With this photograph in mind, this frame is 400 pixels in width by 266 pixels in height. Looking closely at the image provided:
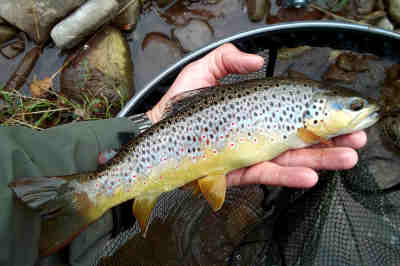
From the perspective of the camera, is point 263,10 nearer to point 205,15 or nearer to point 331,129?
point 205,15

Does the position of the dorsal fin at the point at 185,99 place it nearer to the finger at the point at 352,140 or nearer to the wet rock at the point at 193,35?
the finger at the point at 352,140

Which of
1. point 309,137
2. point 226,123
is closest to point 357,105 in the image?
→ point 309,137

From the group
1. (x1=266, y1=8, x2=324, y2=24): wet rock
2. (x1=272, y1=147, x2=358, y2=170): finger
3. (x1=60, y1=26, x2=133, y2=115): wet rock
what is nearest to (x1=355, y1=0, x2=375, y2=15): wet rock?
(x1=266, y1=8, x2=324, y2=24): wet rock

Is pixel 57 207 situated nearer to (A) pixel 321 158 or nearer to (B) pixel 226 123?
(B) pixel 226 123

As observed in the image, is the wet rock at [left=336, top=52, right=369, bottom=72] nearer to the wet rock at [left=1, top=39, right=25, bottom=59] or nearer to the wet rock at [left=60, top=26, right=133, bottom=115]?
the wet rock at [left=60, top=26, right=133, bottom=115]

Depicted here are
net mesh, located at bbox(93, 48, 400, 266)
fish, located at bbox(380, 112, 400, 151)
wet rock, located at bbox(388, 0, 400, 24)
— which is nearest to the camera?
net mesh, located at bbox(93, 48, 400, 266)

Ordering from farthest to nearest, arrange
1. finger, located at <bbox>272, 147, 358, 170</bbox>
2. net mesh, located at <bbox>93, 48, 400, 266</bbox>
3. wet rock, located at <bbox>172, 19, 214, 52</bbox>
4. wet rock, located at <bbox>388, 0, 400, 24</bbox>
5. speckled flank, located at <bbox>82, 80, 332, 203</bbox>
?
1. wet rock, located at <bbox>172, 19, 214, 52</bbox>
2. wet rock, located at <bbox>388, 0, 400, 24</bbox>
3. net mesh, located at <bbox>93, 48, 400, 266</bbox>
4. speckled flank, located at <bbox>82, 80, 332, 203</bbox>
5. finger, located at <bbox>272, 147, 358, 170</bbox>

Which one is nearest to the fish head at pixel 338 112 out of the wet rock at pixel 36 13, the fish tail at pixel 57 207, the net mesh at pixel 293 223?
the net mesh at pixel 293 223
